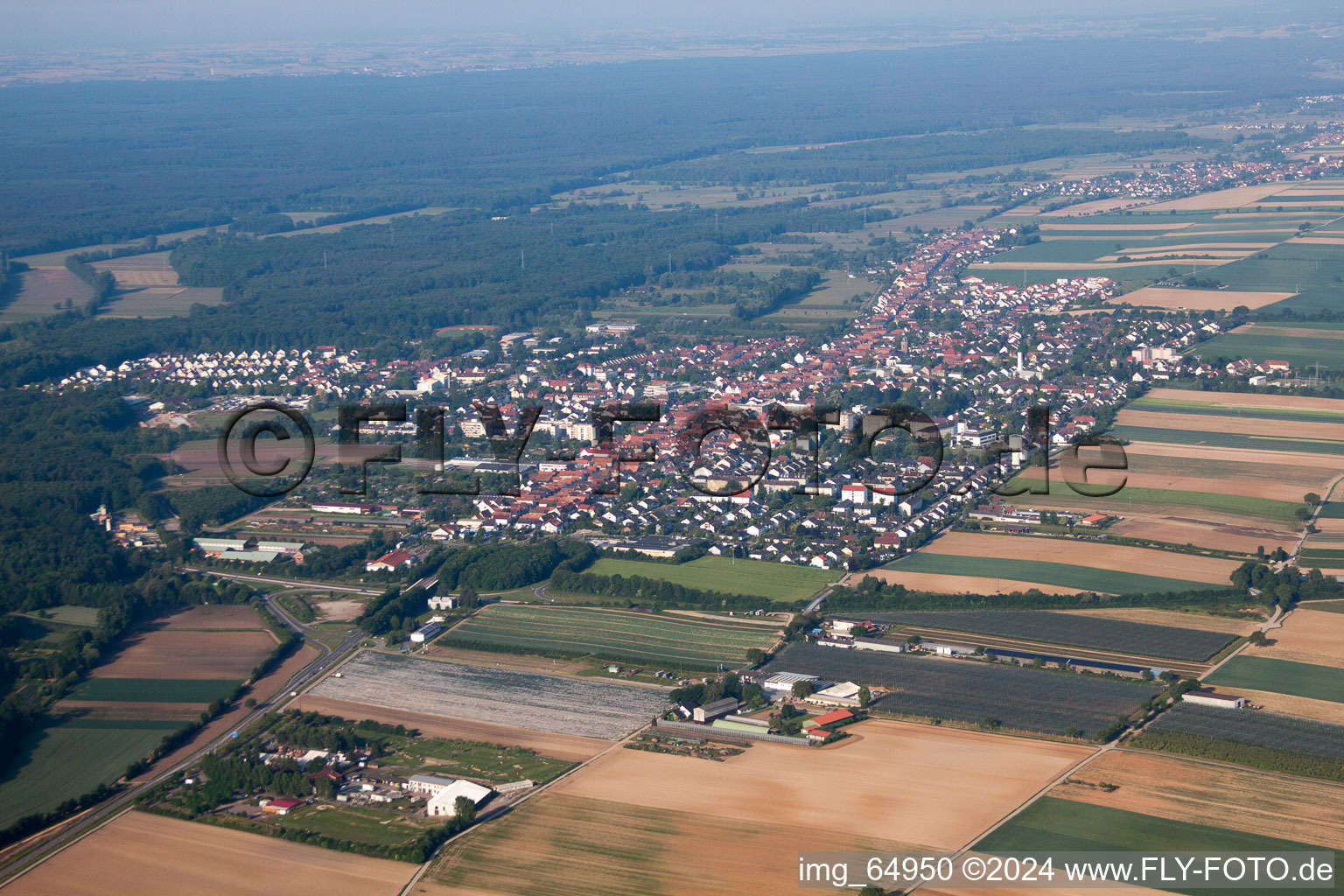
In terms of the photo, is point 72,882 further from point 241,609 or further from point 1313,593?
point 1313,593

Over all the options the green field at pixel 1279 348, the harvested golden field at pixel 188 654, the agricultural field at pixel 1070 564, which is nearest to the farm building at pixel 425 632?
the harvested golden field at pixel 188 654

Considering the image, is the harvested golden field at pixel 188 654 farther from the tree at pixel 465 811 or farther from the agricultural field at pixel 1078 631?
the agricultural field at pixel 1078 631

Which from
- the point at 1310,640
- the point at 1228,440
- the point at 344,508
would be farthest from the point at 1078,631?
the point at 344,508

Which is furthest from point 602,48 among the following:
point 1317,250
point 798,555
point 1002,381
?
point 798,555

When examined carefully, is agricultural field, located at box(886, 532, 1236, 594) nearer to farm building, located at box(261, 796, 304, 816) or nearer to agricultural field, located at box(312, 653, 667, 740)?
agricultural field, located at box(312, 653, 667, 740)

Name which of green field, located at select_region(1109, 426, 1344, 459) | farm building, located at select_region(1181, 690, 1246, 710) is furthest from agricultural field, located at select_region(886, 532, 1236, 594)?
green field, located at select_region(1109, 426, 1344, 459)

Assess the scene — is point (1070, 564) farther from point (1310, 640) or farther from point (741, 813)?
point (741, 813)
